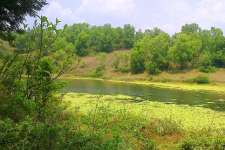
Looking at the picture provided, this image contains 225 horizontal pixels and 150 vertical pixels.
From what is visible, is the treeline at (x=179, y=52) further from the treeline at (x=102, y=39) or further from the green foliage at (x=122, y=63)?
the treeline at (x=102, y=39)

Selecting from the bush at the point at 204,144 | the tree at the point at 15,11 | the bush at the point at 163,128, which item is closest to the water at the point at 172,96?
the bush at the point at 163,128

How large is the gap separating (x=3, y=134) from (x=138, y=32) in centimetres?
10483

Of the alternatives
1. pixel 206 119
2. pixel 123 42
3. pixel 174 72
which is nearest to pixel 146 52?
pixel 174 72

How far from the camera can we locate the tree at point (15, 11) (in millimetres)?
7433

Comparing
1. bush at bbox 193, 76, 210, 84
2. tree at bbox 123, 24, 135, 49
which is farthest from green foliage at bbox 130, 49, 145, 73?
tree at bbox 123, 24, 135, 49

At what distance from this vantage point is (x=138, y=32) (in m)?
110

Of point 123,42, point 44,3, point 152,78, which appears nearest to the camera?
point 44,3

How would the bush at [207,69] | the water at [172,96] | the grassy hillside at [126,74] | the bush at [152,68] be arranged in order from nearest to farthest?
the water at [172,96] → the grassy hillside at [126,74] → the bush at [207,69] → the bush at [152,68]

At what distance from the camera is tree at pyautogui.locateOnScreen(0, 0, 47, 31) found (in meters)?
7.43

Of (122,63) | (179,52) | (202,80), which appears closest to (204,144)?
(202,80)

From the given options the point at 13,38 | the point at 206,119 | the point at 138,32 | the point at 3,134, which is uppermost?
the point at 138,32

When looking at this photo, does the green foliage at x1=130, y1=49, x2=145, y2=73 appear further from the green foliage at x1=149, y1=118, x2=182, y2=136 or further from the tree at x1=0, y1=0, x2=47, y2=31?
the tree at x1=0, y1=0, x2=47, y2=31

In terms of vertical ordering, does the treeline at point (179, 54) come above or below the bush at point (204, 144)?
above

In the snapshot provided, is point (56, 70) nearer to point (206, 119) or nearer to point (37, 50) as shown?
point (37, 50)
